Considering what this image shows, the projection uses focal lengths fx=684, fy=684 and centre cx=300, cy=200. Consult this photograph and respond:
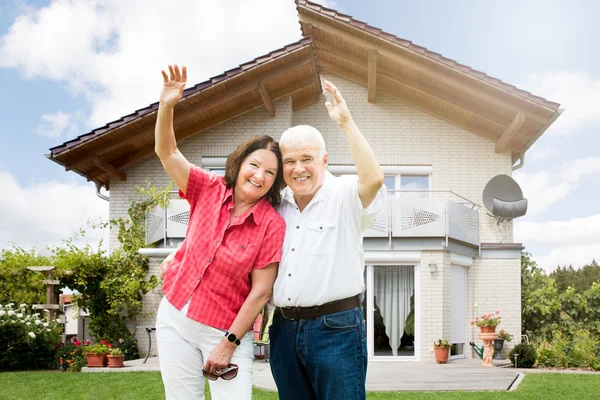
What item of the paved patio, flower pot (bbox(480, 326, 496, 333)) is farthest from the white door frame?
flower pot (bbox(480, 326, 496, 333))

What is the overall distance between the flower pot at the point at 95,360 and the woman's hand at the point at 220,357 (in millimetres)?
9281

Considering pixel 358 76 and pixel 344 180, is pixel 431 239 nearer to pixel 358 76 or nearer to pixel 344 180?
pixel 358 76

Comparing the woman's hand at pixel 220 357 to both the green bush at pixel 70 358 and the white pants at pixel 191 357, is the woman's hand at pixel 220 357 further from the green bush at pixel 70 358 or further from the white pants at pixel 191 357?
the green bush at pixel 70 358

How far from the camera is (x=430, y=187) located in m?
14.5

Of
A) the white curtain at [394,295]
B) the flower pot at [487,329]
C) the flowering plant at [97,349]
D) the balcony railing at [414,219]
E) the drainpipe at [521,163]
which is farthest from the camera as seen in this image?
the drainpipe at [521,163]

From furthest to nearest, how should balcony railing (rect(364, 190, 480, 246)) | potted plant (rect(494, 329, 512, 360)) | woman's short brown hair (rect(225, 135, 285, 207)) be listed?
potted plant (rect(494, 329, 512, 360))
balcony railing (rect(364, 190, 480, 246))
woman's short brown hair (rect(225, 135, 285, 207))

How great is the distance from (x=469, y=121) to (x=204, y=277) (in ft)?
41.6

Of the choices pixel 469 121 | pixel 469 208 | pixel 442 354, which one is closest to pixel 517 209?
pixel 469 208

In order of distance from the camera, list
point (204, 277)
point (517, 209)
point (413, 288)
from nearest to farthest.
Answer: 1. point (204, 277)
2. point (413, 288)
3. point (517, 209)

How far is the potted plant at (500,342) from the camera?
43.1 feet

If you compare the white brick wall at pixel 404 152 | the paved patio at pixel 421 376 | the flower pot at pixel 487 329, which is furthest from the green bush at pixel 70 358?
the flower pot at pixel 487 329

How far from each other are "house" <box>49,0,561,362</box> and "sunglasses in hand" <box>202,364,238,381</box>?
1013 centimetres

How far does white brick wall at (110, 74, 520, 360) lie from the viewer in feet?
46.3

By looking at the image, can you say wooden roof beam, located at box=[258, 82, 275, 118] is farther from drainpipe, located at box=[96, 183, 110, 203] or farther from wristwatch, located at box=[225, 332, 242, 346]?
wristwatch, located at box=[225, 332, 242, 346]
